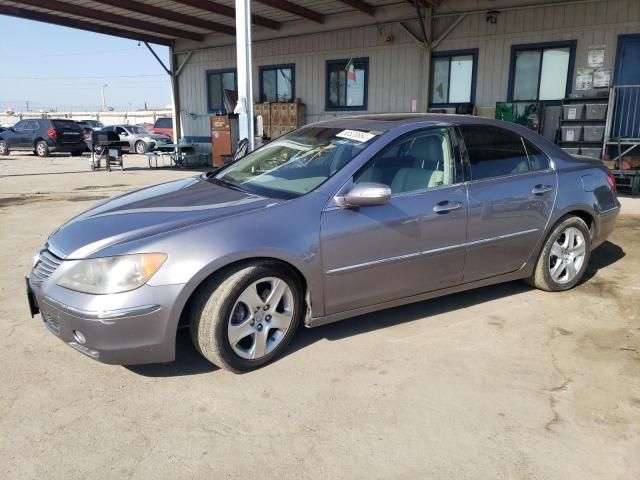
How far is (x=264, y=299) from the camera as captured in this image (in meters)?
3.03

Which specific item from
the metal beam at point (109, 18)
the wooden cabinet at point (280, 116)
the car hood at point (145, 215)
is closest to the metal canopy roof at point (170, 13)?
the metal beam at point (109, 18)

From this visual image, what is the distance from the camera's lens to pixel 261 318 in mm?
3035

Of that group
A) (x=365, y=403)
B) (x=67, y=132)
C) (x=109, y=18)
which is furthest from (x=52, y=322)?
(x=67, y=132)

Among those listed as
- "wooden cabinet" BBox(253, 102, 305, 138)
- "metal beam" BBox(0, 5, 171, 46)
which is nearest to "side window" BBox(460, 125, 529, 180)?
"wooden cabinet" BBox(253, 102, 305, 138)

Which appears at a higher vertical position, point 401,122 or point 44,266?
point 401,122

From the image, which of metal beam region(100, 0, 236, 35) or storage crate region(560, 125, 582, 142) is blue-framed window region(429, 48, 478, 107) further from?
metal beam region(100, 0, 236, 35)

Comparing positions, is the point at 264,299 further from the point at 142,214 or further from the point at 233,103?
the point at 233,103

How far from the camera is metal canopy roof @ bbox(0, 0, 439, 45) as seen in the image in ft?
40.2

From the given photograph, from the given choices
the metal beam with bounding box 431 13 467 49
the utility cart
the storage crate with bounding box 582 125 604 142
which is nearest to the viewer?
the storage crate with bounding box 582 125 604 142

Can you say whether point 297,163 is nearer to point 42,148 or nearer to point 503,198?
point 503,198

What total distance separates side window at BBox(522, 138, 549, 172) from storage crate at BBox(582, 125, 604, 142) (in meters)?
6.81

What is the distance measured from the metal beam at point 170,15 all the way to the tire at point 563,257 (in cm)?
1167

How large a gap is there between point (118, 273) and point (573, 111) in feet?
32.4

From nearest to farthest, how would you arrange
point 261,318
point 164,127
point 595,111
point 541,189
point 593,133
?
point 261,318 < point 541,189 < point 595,111 < point 593,133 < point 164,127
